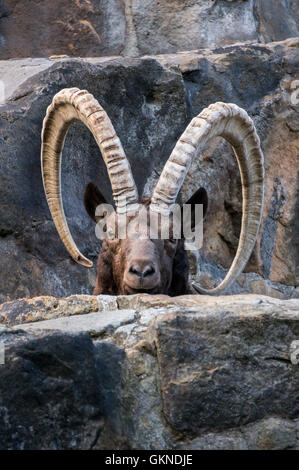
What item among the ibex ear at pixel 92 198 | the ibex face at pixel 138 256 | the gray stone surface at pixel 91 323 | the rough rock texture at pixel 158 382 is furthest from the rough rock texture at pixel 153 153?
the rough rock texture at pixel 158 382

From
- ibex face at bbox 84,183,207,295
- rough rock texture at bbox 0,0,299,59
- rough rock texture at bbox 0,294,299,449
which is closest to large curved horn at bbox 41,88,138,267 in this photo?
ibex face at bbox 84,183,207,295

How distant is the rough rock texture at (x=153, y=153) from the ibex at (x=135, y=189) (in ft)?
1.19

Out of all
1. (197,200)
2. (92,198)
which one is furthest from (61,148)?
(197,200)

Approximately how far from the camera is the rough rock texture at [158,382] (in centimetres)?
331

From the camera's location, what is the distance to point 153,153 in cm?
806

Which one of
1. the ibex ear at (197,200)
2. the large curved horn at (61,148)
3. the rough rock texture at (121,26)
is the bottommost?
the ibex ear at (197,200)

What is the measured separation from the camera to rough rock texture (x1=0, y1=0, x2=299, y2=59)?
853 cm

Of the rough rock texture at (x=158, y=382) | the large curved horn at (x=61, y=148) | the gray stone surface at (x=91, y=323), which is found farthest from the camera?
the large curved horn at (x=61, y=148)

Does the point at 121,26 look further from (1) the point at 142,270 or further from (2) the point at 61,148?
(1) the point at 142,270

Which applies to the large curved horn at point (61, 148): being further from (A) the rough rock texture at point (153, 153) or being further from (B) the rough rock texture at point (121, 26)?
(B) the rough rock texture at point (121, 26)

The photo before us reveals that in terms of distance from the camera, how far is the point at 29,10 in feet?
Result: 28.0

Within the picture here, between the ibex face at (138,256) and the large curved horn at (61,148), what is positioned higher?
the large curved horn at (61,148)
